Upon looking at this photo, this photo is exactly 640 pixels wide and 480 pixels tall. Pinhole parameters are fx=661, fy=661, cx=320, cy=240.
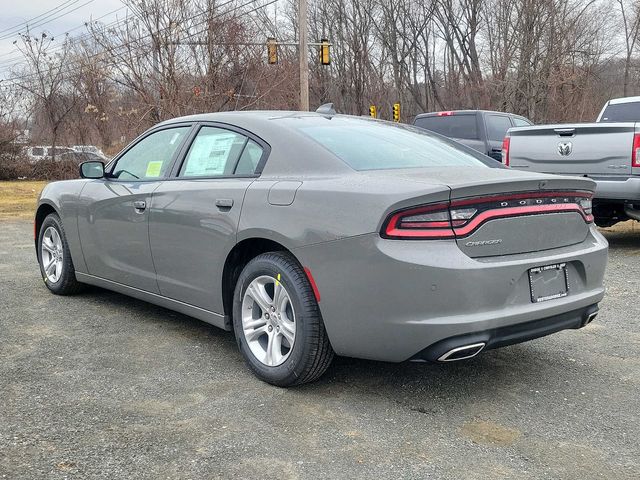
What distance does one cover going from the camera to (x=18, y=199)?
16.9m

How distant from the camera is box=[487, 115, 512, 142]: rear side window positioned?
12562 mm

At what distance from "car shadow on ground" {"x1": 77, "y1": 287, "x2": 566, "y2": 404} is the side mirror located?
1.72m

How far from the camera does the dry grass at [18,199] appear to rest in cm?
1345

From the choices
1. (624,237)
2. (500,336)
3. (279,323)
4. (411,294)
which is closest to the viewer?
(411,294)

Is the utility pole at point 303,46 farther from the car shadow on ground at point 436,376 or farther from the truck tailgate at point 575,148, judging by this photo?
the car shadow on ground at point 436,376

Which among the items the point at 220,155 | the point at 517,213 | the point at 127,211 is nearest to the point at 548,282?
the point at 517,213

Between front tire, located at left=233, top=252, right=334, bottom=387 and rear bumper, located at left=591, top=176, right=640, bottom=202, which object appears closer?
front tire, located at left=233, top=252, right=334, bottom=387

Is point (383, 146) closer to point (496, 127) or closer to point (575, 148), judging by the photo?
point (575, 148)

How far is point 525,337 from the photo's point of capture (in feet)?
10.4

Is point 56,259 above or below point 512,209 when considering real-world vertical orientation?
below

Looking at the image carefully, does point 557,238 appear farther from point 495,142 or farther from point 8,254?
point 495,142

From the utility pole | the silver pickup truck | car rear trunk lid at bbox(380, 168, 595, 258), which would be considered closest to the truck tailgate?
the silver pickup truck

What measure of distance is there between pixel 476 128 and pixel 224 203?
9.64 meters

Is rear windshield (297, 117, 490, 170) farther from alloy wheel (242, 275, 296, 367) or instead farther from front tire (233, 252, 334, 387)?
alloy wheel (242, 275, 296, 367)
